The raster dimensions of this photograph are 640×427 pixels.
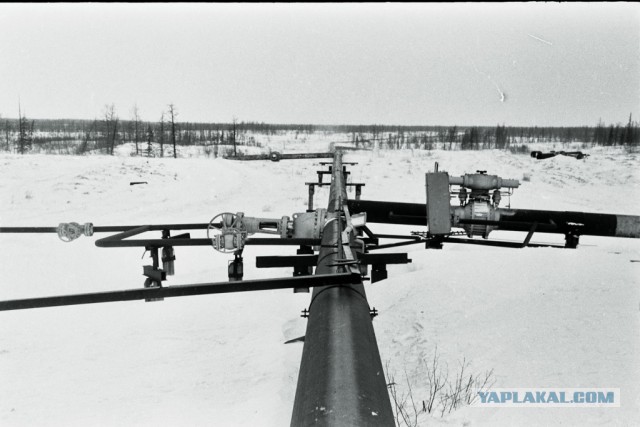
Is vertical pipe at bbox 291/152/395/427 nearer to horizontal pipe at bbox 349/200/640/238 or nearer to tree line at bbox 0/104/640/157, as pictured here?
horizontal pipe at bbox 349/200/640/238

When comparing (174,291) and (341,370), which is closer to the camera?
(341,370)

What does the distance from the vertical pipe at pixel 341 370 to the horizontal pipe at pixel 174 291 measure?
0.16 m

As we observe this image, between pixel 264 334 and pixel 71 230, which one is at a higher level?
pixel 71 230

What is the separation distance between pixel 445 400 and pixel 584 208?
68.2 ft

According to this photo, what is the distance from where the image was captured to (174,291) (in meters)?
2.89

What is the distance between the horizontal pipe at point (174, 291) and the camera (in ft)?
8.87

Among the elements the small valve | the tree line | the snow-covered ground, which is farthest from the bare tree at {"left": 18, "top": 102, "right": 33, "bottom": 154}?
the small valve

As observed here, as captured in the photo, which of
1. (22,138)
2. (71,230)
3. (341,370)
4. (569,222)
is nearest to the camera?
(341,370)

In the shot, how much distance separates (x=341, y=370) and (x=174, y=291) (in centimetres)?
124

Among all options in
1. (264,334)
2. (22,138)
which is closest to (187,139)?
(22,138)

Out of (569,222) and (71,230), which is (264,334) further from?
(569,222)

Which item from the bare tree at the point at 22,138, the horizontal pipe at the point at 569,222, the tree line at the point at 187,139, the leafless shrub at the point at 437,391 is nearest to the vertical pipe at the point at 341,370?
the leafless shrub at the point at 437,391

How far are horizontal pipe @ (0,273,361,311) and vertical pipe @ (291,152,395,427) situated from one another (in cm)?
16

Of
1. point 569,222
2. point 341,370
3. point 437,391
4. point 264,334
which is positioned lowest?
point 264,334
